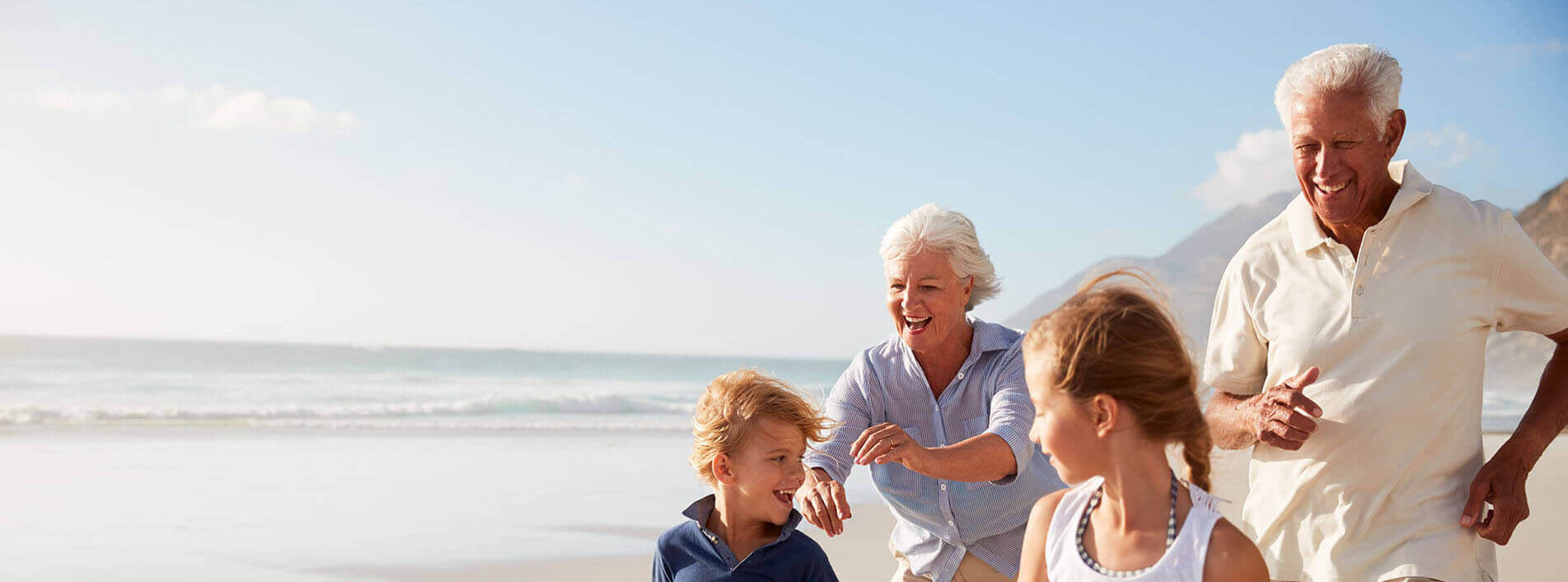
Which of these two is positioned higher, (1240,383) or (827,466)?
(1240,383)

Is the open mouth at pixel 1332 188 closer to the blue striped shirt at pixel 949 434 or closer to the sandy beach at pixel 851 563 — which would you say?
the blue striped shirt at pixel 949 434

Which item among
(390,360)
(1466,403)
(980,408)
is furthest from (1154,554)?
(390,360)

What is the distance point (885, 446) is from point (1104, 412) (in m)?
0.70

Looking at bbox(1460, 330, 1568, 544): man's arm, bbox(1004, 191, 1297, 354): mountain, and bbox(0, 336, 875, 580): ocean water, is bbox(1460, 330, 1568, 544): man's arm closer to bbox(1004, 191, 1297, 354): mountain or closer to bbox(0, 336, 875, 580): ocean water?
bbox(0, 336, 875, 580): ocean water

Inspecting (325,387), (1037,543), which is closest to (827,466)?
(1037,543)

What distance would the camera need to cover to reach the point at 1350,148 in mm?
2436

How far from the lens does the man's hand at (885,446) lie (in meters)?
2.43

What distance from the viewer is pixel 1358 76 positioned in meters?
2.40

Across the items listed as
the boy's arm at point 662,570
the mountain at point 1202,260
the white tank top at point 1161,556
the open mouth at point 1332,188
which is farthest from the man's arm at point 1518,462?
the mountain at point 1202,260

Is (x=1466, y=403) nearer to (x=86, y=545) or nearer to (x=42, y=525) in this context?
(x=86, y=545)

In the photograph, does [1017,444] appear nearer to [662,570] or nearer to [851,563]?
[662,570]

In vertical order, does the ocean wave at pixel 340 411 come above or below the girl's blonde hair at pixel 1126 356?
below

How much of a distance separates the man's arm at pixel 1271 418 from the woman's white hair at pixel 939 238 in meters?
0.73

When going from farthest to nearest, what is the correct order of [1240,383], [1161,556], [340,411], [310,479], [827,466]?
[340,411] < [310,479] < [827,466] < [1240,383] < [1161,556]
